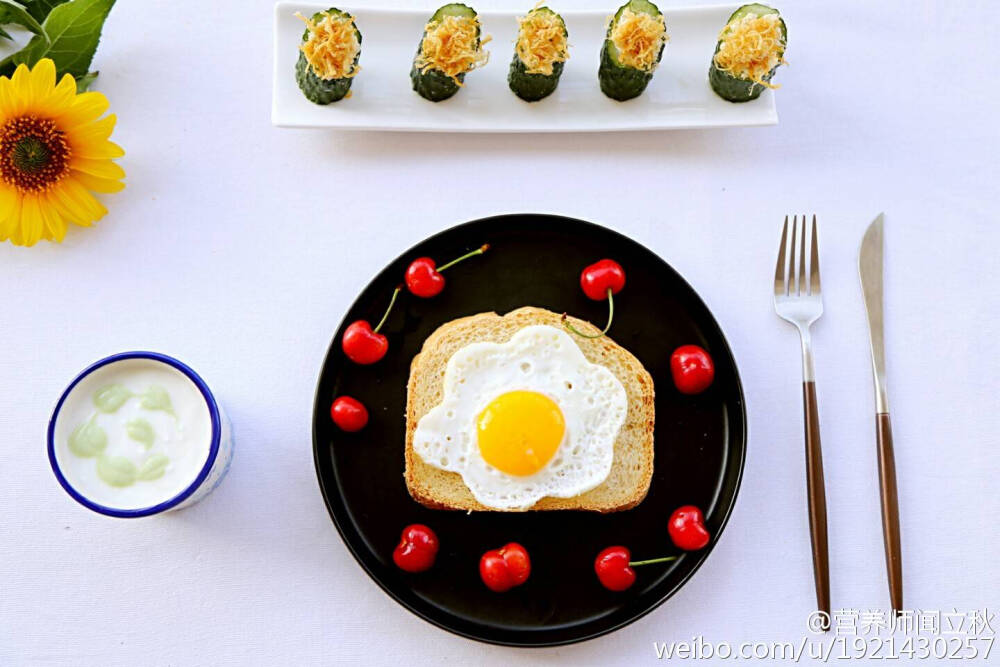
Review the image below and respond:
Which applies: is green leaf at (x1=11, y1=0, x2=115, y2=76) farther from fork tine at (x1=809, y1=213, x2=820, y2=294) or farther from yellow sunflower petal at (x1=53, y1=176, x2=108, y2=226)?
fork tine at (x1=809, y1=213, x2=820, y2=294)

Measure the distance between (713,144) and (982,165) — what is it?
838 millimetres

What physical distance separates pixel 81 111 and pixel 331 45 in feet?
2.29

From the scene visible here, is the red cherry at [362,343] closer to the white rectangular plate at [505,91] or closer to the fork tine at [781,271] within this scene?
the white rectangular plate at [505,91]

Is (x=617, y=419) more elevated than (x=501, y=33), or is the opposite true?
(x=501, y=33)

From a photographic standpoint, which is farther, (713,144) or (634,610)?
(713,144)

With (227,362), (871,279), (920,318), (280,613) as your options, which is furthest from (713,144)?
(280,613)

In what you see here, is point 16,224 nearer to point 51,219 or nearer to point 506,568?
point 51,219

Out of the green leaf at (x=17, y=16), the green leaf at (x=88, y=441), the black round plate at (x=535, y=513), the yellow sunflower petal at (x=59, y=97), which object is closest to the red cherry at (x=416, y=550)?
the black round plate at (x=535, y=513)

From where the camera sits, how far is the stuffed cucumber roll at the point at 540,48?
7.44 feet

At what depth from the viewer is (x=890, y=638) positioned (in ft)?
7.51

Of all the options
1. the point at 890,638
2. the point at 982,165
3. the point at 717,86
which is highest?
the point at 717,86

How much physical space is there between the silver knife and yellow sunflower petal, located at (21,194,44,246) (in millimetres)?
2357

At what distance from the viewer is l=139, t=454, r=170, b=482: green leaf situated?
2.02 metres

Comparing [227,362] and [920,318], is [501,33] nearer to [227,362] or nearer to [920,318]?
[227,362]
